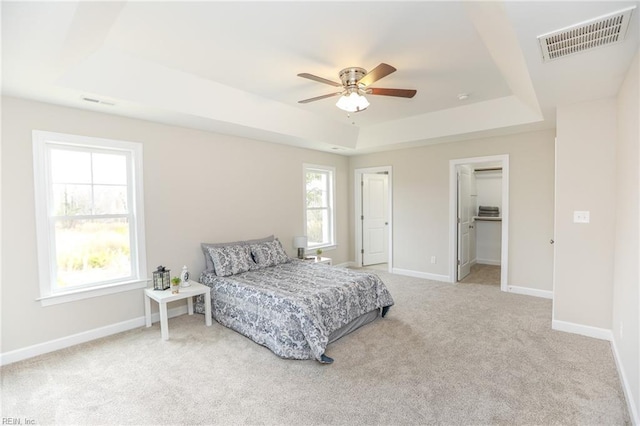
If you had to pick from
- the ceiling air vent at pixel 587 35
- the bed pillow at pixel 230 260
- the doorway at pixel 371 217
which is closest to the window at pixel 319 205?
the doorway at pixel 371 217

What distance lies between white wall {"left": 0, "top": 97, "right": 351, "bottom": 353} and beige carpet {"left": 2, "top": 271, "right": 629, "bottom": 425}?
1.22 feet

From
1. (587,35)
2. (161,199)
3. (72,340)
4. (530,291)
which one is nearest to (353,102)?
(587,35)

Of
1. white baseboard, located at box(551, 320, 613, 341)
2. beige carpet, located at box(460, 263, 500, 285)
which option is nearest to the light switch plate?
white baseboard, located at box(551, 320, 613, 341)

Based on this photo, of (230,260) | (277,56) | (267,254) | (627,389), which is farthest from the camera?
(267,254)

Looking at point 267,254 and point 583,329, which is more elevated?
point 267,254

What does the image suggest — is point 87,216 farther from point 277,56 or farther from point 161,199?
point 277,56

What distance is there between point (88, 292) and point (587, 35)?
4626 millimetres

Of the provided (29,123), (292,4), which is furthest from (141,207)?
(292,4)

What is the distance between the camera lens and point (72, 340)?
122 inches

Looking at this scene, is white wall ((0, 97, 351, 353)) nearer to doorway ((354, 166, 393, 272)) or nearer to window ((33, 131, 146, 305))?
window ((33, 131, 146, 305))

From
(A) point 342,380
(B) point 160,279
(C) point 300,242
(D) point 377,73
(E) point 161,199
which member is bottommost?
(A) point 342,380

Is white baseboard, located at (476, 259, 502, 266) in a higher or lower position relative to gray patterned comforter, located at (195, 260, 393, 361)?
lower

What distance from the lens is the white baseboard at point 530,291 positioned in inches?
173

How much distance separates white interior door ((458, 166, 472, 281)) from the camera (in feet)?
17.5
